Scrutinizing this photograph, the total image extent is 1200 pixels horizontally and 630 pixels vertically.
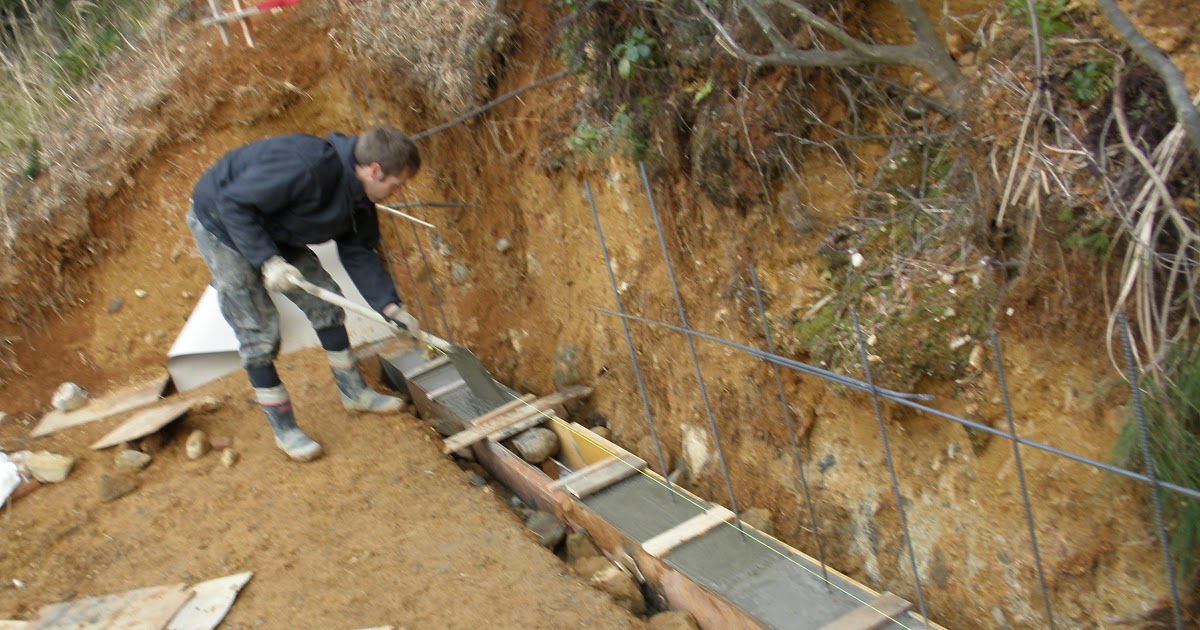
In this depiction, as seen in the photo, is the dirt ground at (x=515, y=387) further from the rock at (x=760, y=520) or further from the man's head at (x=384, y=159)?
the man's head at (x=384, y=159)

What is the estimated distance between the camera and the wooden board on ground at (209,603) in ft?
10.7

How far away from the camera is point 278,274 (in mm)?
3771

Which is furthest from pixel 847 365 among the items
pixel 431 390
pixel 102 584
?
pixel 102 584

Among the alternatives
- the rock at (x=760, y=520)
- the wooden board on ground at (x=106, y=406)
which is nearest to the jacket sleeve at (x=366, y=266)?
the wooden board on ground at (x=106, y=406)

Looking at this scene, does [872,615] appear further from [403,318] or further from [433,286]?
[433,286]

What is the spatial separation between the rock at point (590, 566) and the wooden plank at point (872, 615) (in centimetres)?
93

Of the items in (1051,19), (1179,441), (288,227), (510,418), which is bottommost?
(510,418)

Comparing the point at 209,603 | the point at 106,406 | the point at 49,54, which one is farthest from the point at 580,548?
the point at 49,54

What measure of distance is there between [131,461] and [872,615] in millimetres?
3256

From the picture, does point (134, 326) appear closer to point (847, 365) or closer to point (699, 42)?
point (699, 42)

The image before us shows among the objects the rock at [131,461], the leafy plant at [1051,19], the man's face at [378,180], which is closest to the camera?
the leafy plant at [1051,19]

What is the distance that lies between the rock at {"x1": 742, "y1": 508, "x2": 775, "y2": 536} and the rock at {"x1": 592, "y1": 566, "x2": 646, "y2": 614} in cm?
47

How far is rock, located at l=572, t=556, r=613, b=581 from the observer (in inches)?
135

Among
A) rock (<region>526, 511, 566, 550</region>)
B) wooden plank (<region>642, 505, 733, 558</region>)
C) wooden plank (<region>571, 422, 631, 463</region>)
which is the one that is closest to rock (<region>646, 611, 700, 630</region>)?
wooden plank (<region>642, 505, 733, 558</region>)
